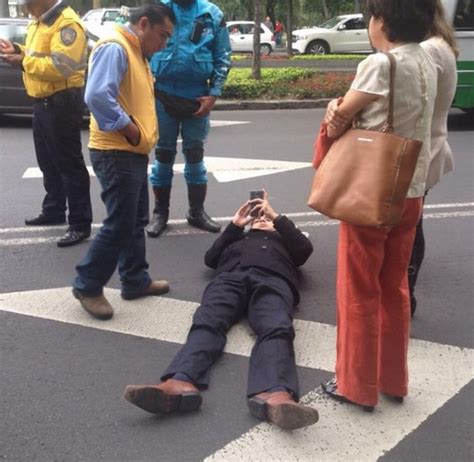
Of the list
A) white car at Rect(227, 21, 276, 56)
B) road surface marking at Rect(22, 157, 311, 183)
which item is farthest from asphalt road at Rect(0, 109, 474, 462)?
white car at Rect(227, 21, 276, 56)

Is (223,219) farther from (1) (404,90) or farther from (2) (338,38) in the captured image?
(2) (338,38)

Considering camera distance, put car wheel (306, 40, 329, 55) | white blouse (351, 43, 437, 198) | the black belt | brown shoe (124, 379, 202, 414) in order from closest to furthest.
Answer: white blouse (351, 43, 437, 198) < brown shoe (124, 379, 202, 414) < the black belt < car wheel (306, 40, 329, 55)

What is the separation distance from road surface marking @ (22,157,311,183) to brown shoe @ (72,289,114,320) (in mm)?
3600

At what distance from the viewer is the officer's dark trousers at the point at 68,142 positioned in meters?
5.45

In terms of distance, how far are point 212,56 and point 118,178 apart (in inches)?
80.7

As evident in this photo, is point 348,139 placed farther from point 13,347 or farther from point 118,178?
point 13,347

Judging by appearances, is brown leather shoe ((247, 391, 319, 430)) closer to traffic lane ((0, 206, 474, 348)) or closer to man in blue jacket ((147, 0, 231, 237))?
traffic lane ((0, 206, 474, 348))

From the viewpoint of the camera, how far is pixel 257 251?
432cm

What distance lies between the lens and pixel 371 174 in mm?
2818

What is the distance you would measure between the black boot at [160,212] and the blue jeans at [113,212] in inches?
61.2

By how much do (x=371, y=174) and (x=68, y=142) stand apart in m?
Answer: 3.27

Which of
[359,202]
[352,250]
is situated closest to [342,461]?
[352,250]

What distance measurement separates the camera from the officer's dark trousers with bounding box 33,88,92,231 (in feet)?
17.9

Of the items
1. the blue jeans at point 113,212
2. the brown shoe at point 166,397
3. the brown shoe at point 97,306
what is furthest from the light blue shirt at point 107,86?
the brown shoe at point 166,397
